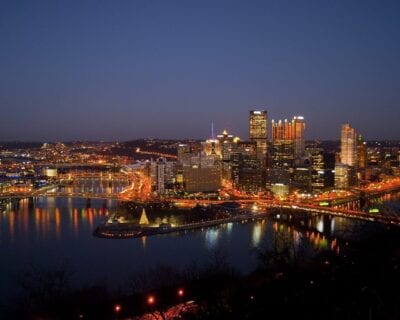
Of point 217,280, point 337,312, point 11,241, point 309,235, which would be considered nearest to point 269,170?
point 309,235

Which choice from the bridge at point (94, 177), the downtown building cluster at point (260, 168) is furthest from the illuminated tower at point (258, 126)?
the bridge at point (94, 177)

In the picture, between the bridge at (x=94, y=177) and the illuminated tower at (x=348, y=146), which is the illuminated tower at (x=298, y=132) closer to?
the illuminated tower at (x=348, y=146)

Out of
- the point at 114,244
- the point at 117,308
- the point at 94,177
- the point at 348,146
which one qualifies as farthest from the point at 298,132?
the point at 117,308

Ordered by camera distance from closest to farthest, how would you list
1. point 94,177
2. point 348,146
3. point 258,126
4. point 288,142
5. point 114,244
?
point 114,244 < point 288,142 < point 94,177 < point 258,126 < point 348,146

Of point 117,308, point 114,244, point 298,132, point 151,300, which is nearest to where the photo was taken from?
point 117,308

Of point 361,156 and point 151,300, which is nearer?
point 151,300

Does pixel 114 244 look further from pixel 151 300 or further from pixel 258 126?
pixel 258 126

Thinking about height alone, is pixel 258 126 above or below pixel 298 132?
above
